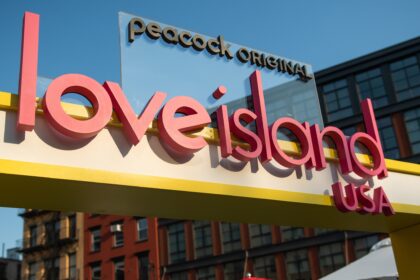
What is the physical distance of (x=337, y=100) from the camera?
1438 inches

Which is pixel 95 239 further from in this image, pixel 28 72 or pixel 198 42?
pixel 28 72

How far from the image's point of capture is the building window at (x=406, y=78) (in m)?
34.0

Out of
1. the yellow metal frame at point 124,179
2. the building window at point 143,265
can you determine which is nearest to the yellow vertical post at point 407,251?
the yellow metal frame at point 124,179

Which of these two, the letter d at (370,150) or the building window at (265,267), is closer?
the letter d at (370,150)

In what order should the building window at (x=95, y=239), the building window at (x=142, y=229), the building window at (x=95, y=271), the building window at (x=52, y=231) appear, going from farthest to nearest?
the building window at (x=52, y=231), the building window at (x=95, y=239), the building window at (x=95, y=271), the building window at (x=142, y=229)

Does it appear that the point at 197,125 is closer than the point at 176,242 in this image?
Yes

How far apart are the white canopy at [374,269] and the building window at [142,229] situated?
Answer: 27.5 m

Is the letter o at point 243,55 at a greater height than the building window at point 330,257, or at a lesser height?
greater

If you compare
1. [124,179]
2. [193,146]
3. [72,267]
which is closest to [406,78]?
[72,267]

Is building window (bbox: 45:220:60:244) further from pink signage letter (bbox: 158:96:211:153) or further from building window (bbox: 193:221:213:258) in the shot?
pink signage letter (bbox: 158:96:211:153)

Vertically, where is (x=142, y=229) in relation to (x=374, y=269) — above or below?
above

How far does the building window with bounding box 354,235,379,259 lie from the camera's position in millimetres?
31688

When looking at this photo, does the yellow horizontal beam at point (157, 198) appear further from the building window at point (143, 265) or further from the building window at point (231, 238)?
the building window at point (143, 265)

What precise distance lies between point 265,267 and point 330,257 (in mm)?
4513
